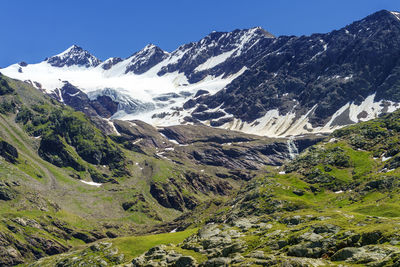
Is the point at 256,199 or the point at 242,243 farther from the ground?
the point at 256,199

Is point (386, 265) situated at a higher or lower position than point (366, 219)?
lower

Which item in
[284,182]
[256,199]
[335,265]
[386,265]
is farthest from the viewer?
[284,182]

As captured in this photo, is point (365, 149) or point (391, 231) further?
point (365, 149)

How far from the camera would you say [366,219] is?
84.6m

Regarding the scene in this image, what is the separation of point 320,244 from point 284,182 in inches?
4351

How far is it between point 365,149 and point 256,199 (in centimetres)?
7481

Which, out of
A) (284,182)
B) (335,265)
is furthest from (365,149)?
(335,265)

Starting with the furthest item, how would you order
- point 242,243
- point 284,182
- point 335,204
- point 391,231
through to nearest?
point 284,182
point 335,204
point 242,243
point 391,231

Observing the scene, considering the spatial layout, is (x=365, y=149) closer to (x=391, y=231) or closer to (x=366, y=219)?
(x=366, y=219)

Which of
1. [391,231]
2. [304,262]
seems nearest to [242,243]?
[304,262]

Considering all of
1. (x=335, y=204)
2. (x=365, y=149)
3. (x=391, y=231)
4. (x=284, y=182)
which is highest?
(x=365, y=149)

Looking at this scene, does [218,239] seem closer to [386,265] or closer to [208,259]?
[208,259]

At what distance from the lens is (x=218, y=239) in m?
85.4

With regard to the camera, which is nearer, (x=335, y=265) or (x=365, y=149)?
(x=335, y=265)
